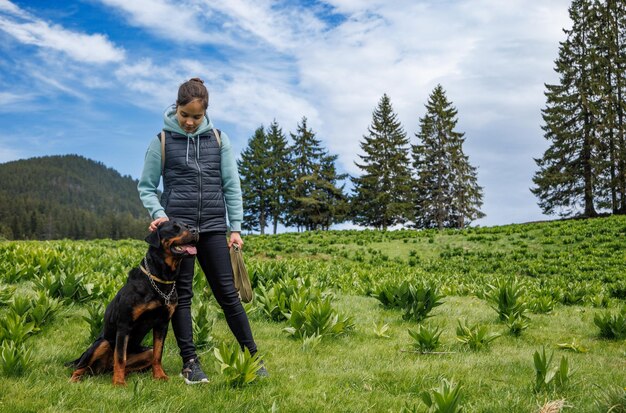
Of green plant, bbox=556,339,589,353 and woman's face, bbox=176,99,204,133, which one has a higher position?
woman's face, bbox=176,99,204,133

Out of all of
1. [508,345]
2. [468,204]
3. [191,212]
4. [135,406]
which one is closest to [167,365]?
[135,406]

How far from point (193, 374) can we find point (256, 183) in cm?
5012

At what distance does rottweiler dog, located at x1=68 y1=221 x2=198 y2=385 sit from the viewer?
3.49 metres

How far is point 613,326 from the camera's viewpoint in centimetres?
587

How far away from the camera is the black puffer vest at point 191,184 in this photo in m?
3.91

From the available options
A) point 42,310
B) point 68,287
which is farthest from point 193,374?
point 68,287

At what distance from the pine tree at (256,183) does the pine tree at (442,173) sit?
18120 millimetres

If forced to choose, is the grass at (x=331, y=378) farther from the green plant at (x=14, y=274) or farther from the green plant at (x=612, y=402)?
the green plant at (x=14, y=274)

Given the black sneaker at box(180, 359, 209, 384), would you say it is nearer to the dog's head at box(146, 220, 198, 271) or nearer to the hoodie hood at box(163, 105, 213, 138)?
the dog's head at box(146, 220, 198, 271)

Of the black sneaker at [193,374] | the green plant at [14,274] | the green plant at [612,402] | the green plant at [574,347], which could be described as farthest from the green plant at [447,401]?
the green plant at [14,274]

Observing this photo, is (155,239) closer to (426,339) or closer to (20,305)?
(20,305)

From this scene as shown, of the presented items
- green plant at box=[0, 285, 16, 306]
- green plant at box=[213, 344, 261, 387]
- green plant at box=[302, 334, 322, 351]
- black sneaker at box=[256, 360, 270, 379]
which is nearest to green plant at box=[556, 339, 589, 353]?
green plant at box=[302, 334, 322, 351]

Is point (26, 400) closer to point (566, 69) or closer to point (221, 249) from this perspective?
point (221, 249)

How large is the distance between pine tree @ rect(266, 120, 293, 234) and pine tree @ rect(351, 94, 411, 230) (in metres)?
8.62
